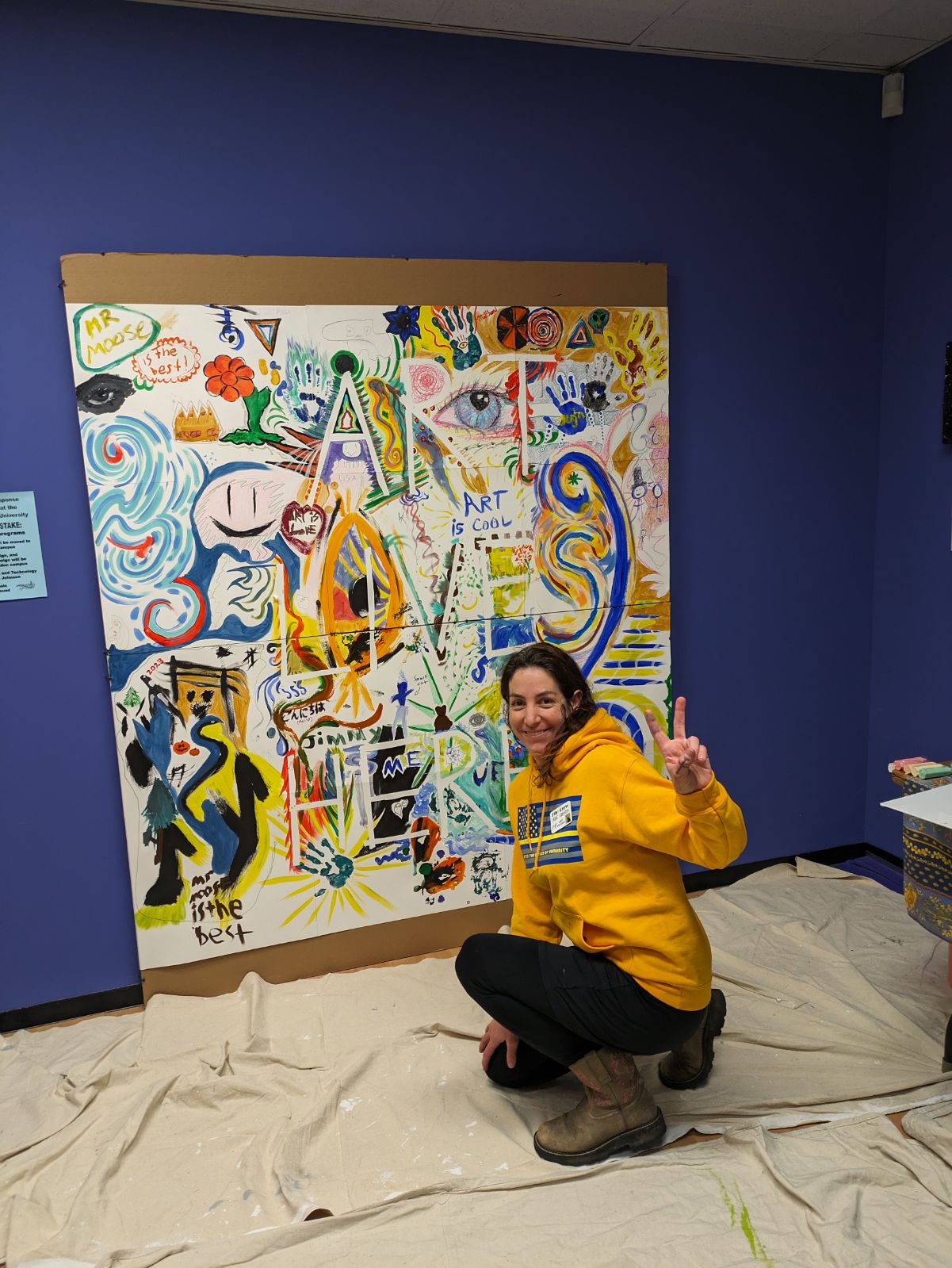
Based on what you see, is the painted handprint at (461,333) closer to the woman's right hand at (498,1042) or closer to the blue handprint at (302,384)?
the blue handprint at (302,384)

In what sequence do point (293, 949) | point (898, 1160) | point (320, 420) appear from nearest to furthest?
point (898, 1160)
point (320, 420)
point (293, 949)

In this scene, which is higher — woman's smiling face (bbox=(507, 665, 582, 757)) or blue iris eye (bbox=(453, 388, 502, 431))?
blue iris eye (bbox=(453, 388, 502, 431))

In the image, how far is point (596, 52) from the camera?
2.48m

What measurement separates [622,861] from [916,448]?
1.84 metres

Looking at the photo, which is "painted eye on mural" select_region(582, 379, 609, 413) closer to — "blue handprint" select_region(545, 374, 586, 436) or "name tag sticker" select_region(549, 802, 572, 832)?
"blue handprint" select_region(545, 374, 586, 436)

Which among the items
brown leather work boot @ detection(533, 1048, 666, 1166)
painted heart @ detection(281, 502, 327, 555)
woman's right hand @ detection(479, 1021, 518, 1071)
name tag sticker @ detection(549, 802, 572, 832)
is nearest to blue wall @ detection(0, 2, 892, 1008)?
painted heart @ detection(281, 502, 327, 555)

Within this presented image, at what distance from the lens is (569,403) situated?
8.32 ft

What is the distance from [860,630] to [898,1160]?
172 cm

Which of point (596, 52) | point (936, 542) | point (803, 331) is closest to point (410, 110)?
point (596, 52)

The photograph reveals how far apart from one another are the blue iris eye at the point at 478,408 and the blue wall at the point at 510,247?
38 cm

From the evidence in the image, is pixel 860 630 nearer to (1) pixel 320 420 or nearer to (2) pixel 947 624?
(2) pixel 947 624

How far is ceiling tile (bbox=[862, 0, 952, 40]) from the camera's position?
7.68 feet

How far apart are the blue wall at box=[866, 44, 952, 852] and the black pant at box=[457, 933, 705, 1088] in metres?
1.51

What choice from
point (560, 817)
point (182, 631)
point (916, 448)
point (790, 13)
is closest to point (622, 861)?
point (560, 817)
